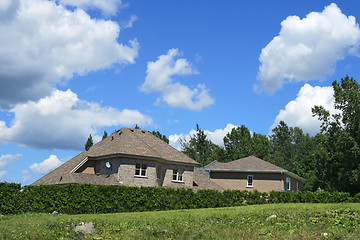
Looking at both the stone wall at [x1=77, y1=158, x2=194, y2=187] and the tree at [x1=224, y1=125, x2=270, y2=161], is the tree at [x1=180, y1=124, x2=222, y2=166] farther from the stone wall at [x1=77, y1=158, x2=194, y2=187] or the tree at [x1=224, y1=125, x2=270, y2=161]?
the stone wall at [x1=77, y1=158, x2=194, y2=187]

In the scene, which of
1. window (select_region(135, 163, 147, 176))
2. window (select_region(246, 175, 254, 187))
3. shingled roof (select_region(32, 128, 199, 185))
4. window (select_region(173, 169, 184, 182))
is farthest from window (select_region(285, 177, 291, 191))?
window (select_region(135, 163, 147, 176))

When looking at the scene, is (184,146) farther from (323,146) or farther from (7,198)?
(7,198)

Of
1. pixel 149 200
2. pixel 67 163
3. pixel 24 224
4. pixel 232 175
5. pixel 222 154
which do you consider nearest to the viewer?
pixel 24 224

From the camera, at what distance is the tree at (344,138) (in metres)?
46.8

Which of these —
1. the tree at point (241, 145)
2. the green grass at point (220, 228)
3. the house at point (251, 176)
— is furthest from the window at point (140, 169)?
the tree at point (241, 145)

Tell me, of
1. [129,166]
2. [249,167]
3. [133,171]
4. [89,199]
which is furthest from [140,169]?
[249,167]

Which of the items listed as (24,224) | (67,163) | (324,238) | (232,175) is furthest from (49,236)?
(232,175)

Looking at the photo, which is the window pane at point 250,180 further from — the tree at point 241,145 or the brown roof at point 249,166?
the tree at point 241,145

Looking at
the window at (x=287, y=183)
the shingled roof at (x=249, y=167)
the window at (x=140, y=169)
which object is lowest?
the window at (x=287, y=183)

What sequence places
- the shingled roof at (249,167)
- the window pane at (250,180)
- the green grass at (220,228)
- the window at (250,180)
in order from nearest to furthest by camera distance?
1. the green grass at (220,228)
2. the shingled roof at (249,167)
3. the window at (250,180)
4. the window pane at (250,180)

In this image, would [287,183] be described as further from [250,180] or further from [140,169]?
[140,169]

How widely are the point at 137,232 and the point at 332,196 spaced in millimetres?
25746

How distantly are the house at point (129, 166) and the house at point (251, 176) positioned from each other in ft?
22.4

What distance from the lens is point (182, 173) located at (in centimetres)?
4388
